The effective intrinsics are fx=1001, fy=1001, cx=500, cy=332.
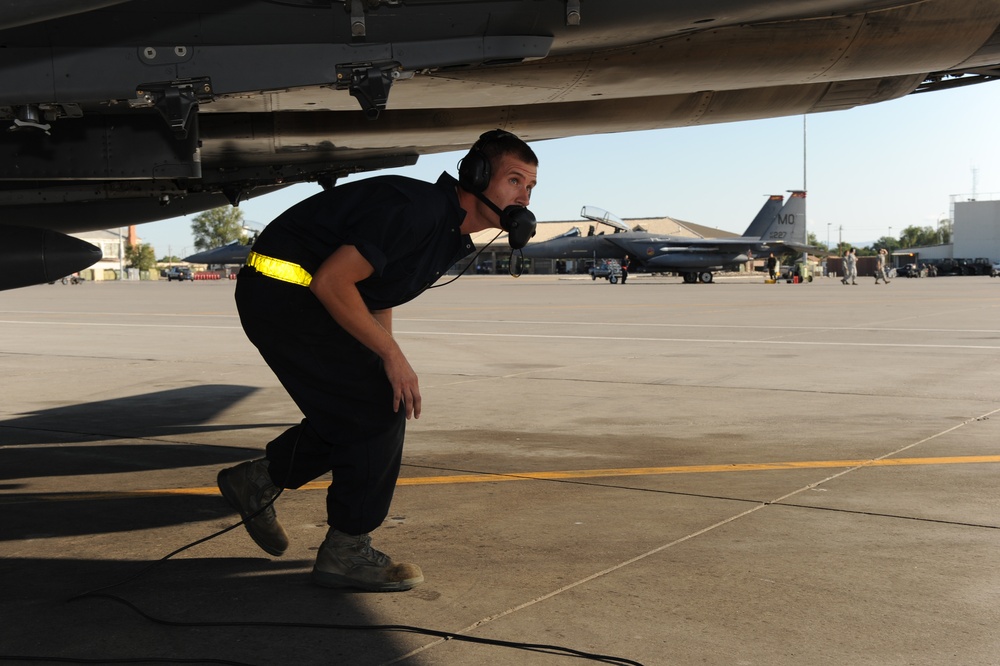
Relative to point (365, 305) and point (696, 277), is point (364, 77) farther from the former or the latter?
point (696, 277)

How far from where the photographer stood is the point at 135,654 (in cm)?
306

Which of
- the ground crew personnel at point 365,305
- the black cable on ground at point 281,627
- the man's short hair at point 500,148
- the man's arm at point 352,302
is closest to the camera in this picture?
the black cable on ground at point 281,627

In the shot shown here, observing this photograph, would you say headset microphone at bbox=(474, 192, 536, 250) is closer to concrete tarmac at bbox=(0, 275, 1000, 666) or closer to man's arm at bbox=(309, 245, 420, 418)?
man's arm at bbox=(309, 245, 420, 418)

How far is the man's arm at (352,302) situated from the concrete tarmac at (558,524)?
2.90 feet

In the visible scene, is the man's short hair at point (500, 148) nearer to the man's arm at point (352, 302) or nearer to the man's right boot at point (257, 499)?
the man's arm at point (352, 302)

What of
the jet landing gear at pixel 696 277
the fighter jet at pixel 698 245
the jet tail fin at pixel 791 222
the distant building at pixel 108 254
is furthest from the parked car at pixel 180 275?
the jet tail fin at pixel 791 222

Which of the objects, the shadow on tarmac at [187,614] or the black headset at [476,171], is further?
the black headset at [476,171]

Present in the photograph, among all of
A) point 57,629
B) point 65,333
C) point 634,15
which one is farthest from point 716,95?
point 65,333

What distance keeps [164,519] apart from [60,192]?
3.41 m

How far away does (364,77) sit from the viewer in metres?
4.89

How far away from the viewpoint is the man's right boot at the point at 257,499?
4066mm

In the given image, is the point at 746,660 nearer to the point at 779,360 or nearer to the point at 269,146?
the point at 269,146

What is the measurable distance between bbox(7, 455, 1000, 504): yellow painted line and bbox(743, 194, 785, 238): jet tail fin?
59036 millimetres

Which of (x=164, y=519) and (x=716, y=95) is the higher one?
(x=716, y=95)
